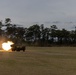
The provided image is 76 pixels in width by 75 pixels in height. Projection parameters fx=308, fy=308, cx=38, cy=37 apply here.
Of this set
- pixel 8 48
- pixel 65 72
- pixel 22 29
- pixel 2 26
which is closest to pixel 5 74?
pixel 65 72

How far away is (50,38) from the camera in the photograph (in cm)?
→ 14638

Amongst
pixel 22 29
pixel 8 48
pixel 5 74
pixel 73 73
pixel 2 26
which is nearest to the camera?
pixel 5 74

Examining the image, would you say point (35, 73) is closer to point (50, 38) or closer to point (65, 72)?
point (65, 72)

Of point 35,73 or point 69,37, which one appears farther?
point 69,37

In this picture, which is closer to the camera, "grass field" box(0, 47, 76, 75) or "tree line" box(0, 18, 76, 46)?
"grass field" box(0, 47, 76, 75)

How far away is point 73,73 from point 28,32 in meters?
123

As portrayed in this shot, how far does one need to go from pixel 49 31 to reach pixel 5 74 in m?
129

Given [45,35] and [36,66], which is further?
[45,35]

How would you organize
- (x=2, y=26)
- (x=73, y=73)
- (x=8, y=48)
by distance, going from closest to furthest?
(x=73, y=73)
(x=8, y=48)
(x=2, y=26)

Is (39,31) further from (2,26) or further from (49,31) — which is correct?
(2,26)

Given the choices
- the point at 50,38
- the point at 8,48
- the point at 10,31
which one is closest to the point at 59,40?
the point at 50,38

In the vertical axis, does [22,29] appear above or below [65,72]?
above

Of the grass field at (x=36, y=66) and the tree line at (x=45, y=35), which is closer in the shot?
the grass field at (x=36, y=66)

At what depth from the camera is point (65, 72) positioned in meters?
20.8
